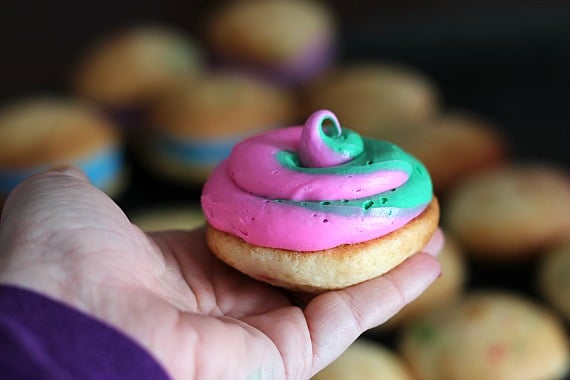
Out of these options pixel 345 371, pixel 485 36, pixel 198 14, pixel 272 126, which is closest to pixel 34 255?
pixel 345 371

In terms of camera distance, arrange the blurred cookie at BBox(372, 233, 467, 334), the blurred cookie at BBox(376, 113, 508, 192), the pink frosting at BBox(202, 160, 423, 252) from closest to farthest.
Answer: the pink frosting at BBox(202, 160, 423, 252)
the blurred cookie at BBox(372, 233, 467, 334)
the blurred cookie at BBox(376, 113, 508, 192)

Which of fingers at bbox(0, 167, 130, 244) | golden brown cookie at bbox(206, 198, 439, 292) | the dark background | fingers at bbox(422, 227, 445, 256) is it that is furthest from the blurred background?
fingers at bbox(0, 167, 130, 244)

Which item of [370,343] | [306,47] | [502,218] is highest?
[306,47]

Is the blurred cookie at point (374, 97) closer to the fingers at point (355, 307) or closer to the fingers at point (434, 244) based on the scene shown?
the fingers at point (434, 244)

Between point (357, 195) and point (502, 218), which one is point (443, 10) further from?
point (357, 195)

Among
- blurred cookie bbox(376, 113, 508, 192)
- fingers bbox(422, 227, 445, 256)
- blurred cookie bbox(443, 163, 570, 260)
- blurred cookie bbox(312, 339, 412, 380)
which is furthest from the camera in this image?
blurred cookie bbox(376, 113, 508, 192)

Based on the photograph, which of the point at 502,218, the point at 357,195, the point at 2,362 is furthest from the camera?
the point at 502,218

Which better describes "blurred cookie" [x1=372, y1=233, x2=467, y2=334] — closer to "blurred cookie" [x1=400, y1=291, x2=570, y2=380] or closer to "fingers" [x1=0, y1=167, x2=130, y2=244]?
"blurred cookie" [x1=400, y1=291, x2=570, y2=380]

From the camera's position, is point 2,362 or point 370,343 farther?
point 370,343
